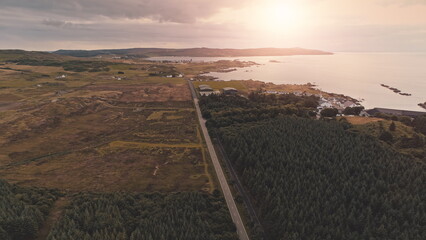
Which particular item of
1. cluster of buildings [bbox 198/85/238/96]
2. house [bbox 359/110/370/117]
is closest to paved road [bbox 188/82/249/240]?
cluster of buildings [bbox 198/85/238/96]

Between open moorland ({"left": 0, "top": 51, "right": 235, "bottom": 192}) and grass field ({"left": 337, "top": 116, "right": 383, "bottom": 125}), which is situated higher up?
grass field ({"left": 337, "top": 116, "right": 383, "bottom": 125})

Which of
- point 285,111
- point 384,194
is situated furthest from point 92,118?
point 384,194

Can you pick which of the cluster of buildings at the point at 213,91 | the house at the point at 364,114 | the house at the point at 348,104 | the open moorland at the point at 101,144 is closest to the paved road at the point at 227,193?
the open moorland at the point at 101,144

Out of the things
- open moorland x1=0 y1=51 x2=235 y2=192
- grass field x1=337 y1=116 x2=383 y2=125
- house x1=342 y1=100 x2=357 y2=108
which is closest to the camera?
open moorland x1=0 y1=51 x2=235 y2=192

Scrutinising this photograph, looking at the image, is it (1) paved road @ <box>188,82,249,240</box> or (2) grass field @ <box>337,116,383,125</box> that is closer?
(1) paved road @ <box>188,82,249,240</box>

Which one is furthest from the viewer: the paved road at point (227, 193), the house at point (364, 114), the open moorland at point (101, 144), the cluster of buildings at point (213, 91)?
the cluster of buildings at point (213, 91)

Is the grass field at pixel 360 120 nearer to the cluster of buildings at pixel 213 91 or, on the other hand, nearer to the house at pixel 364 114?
the house at pixel 364 114

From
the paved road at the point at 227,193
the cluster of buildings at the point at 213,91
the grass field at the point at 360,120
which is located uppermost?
the cluster of buildings at the point at 213,91

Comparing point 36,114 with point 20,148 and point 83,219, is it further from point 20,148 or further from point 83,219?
point 83,219

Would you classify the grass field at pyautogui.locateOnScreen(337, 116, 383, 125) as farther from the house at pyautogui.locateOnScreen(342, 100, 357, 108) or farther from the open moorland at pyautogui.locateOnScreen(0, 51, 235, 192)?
the open moorland at pyautogui.locateOnScreen(0, 51, 235, 192)

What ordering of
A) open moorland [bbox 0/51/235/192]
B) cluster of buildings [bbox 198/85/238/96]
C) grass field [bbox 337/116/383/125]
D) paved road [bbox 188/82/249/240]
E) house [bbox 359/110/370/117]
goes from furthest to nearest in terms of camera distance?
cluster of buildings [bbox 198/85/238/96]
house [bbox 359/110/370/117]
grass field [bbox 337/116/383/125]
open moorland [bbox 0/51/235/192]
paved road [bbox 188/82/249/240]

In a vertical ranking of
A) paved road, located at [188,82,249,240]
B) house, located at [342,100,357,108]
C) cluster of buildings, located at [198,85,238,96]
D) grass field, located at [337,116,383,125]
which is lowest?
paved road, located at [188,82,249,240]
